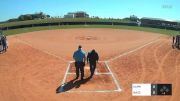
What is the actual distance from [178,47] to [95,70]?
12190 mm

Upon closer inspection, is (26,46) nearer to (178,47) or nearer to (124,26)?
(178,47)

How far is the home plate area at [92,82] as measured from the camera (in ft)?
51.6

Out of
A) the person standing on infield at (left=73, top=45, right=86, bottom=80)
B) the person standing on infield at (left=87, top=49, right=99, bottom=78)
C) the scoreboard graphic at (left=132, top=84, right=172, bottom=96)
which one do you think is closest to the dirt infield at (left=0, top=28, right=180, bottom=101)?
the person standing on infield at (left=87, top=49, right=99, bottom=78)

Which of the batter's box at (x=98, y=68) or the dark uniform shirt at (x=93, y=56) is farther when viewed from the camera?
the batter's box at (x=98, y=68)

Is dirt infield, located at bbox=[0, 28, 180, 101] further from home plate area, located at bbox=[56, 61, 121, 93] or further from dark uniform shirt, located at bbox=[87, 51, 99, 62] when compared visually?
dark uniform shirt, located at bbox=[87, 51, 99, 62]

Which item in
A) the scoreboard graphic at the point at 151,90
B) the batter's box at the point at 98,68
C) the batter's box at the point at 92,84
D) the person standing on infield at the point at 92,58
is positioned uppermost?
the person standing on infield at the point at 92,58

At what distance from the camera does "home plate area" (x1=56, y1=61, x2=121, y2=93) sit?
15.7 metres

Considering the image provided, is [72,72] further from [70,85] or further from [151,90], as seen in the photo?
[151,90]

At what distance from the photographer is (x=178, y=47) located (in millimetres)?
29156

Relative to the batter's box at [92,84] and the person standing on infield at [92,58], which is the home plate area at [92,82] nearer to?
the batter's box at [92,84]

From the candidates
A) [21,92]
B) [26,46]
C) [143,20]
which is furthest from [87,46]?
[143,20]

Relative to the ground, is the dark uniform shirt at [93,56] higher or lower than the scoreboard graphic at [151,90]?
higher

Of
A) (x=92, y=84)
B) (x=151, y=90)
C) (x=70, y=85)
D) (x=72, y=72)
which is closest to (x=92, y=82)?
(x=92, y=84)

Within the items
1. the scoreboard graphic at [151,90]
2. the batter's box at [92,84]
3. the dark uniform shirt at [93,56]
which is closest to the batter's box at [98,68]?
the dark uniform shirt at [93,56]
